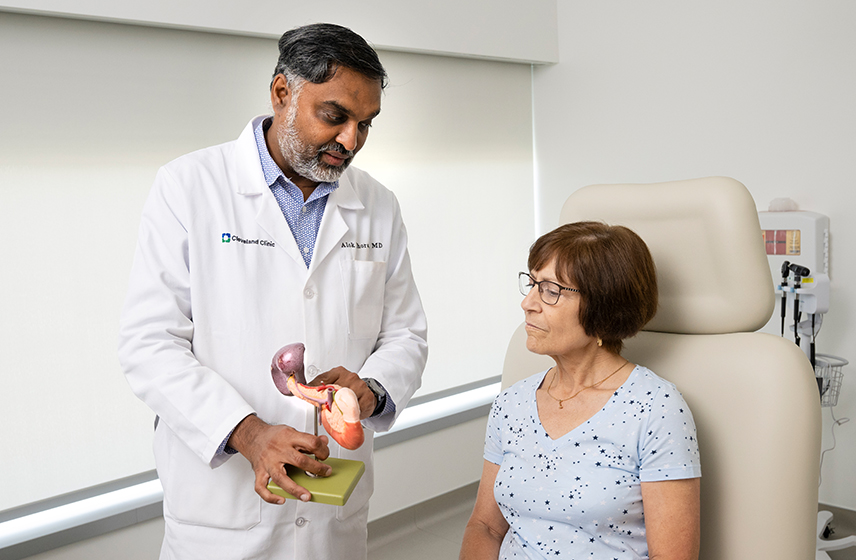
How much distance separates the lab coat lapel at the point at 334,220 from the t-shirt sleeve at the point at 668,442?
26.6 inches

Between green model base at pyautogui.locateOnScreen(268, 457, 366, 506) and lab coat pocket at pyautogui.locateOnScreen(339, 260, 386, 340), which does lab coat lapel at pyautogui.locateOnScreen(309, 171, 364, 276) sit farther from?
green model base at pyautogui.locateOnScreen(268, 457, 366, 506)

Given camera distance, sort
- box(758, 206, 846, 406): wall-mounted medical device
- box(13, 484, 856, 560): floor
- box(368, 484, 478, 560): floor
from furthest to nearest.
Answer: box(368, 484, 478, 560): floor → box(758, 206, 846, 406): wall-mounted medical device → box(13, 484, 856, 560): floor

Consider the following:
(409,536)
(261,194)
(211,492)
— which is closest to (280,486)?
(211,492)

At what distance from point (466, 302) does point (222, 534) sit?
6.66 feet

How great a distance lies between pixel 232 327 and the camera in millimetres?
1281

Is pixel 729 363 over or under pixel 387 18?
under

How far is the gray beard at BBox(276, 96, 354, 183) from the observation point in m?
1.27

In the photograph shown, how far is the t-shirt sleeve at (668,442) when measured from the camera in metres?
1.17

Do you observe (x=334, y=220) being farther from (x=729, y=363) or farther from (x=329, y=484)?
(x=729, y=363)

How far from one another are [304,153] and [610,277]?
0.62m

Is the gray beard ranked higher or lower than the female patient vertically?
higher

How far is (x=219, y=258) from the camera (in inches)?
50.7

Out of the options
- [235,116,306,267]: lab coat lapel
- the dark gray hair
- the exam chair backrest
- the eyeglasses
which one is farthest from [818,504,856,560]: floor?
the dark gray hair

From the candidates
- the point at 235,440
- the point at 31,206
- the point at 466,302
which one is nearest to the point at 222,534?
the point at 235,440
